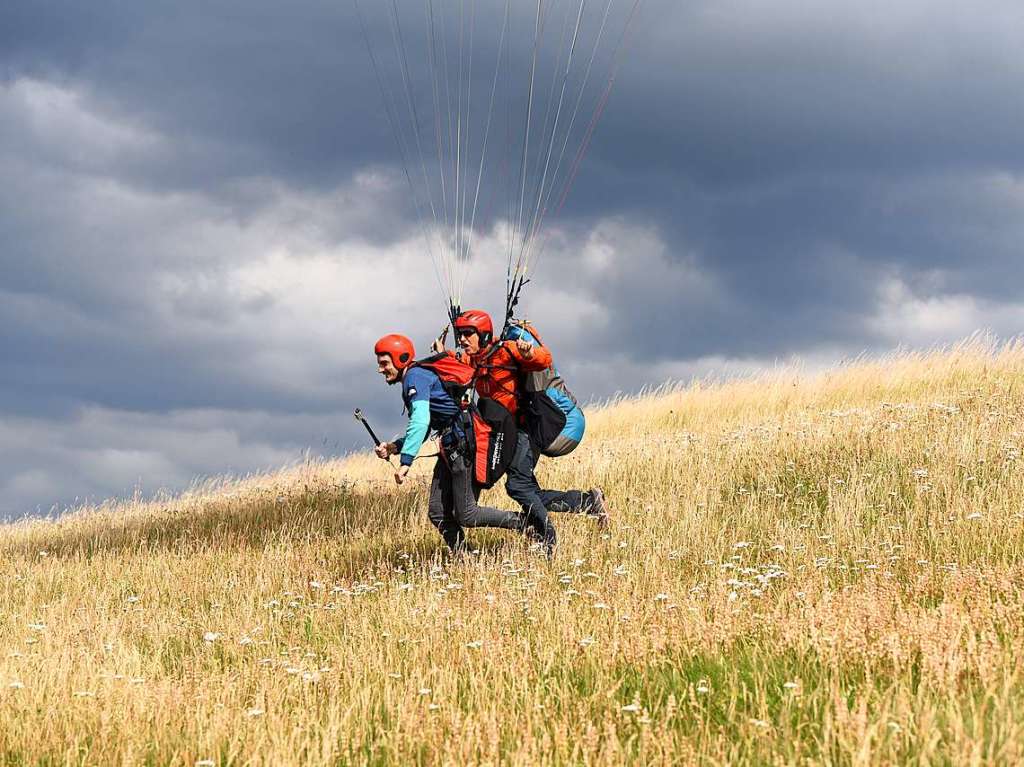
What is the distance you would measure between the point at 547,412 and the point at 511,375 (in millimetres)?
524

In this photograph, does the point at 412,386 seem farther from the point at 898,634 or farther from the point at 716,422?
the point at 716,422

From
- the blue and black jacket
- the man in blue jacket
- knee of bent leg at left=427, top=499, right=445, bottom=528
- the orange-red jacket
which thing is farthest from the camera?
knee of bent leg at left=427, top=499, right=445, bottom=528

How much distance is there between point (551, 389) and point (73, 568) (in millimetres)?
7453

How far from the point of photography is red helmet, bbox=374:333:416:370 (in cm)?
914

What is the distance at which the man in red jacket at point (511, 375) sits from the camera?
912 cm

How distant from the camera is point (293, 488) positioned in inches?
696

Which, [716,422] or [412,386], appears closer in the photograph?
[412,386]

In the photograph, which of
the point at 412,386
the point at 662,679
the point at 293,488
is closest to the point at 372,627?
A: the point at 412,386

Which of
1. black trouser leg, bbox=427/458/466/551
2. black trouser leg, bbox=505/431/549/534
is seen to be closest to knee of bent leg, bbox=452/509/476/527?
black trouser leg, bbox=427/458/466/551

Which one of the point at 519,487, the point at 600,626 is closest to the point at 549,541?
the point at 519,487

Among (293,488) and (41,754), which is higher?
(293,488)

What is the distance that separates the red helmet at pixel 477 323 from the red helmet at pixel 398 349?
0.52m

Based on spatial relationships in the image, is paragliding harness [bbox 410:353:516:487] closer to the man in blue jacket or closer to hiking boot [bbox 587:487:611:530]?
the man in blue jacket

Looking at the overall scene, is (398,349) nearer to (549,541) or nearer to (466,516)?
(466,516)
